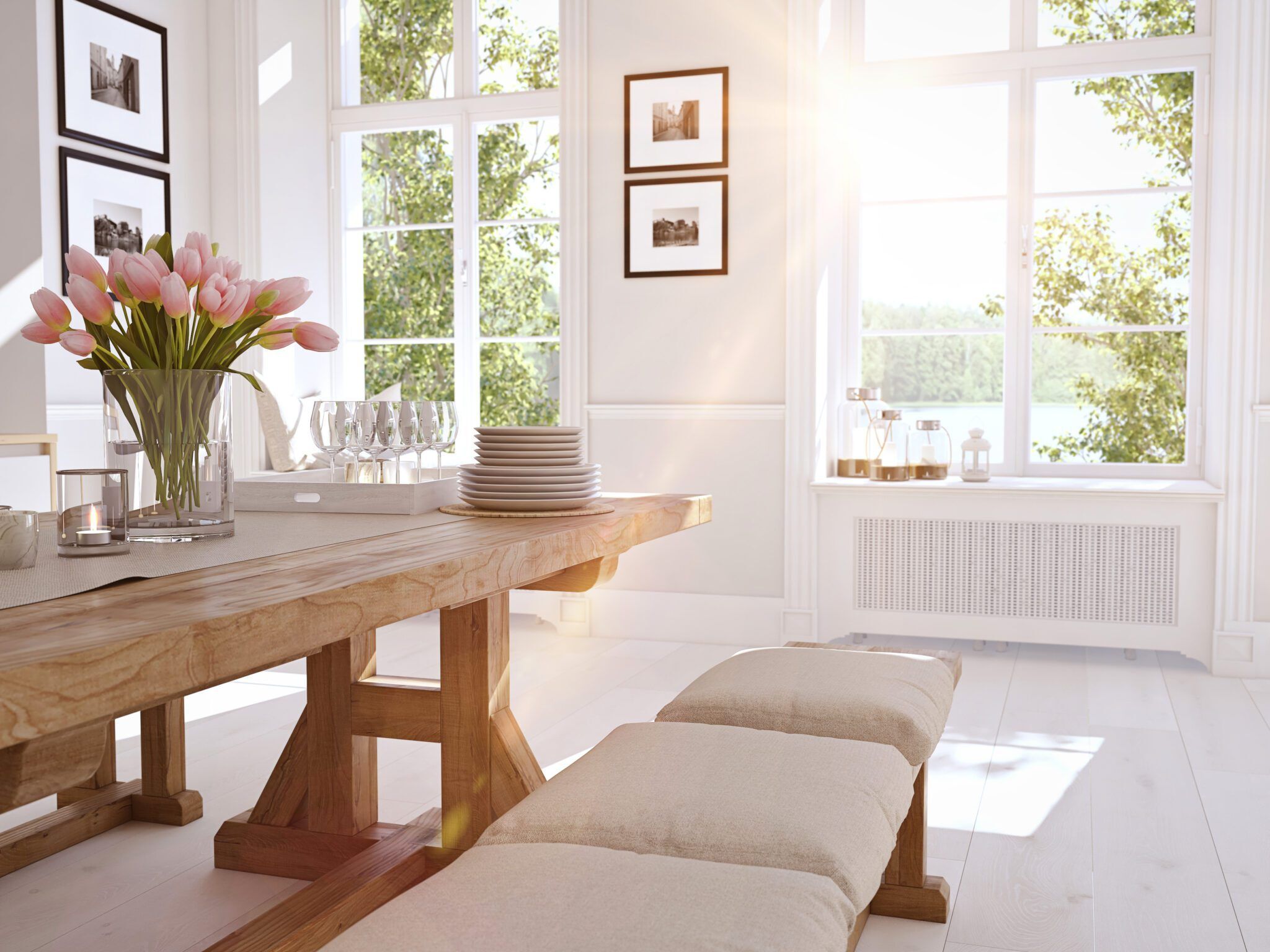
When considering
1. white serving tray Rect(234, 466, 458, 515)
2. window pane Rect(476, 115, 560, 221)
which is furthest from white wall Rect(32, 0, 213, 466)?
white serving tray Rect(234, 466, 458, 515)

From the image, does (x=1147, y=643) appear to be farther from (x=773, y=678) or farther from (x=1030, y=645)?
(x=773, y=678)

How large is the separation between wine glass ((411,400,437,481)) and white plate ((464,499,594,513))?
17 cm

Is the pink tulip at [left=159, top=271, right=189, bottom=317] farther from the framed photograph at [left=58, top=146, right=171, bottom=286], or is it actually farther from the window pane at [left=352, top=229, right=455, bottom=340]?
the window pane at [left=352, top=229, right=455, bottom=340]

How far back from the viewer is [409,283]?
5285 mm

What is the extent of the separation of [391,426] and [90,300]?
0.65 m

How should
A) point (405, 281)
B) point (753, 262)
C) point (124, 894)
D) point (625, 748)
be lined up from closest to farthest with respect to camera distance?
1. point (625, 748)
2. point (124, 894)
3. point (753, 262)
4. point (405, 281)

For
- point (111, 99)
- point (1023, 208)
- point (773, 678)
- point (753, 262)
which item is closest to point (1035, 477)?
point (1023, 208)

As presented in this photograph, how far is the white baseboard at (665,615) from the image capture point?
14.4ft

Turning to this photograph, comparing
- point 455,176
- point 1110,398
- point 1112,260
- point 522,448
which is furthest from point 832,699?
point 455,176

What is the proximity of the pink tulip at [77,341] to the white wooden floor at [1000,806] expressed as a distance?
1.09 metres

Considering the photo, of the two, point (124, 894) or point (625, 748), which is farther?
point (124, 894)

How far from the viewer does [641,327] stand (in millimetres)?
4523

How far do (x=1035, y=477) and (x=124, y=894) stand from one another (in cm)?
357

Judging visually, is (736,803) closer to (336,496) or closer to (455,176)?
(336,496)
